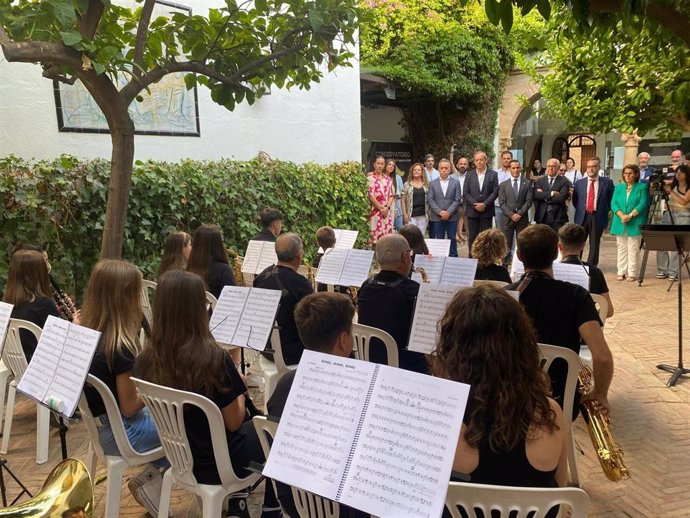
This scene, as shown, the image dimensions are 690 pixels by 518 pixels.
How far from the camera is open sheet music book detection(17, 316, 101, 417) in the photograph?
91.8 inches

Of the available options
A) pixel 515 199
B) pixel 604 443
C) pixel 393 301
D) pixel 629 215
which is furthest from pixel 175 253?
pixel 629 215

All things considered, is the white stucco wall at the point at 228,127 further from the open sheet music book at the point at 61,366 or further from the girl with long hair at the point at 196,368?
the girl with long hair at the point at 196,368

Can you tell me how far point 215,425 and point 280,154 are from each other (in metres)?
7.98

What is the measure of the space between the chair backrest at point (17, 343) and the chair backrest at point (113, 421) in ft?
3.19

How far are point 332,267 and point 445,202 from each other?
4910mm

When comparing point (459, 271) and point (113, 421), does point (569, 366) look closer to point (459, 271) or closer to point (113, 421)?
point (459, 271)

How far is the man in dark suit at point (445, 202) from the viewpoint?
390 inches

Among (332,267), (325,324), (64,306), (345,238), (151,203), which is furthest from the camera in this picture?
(345,238)

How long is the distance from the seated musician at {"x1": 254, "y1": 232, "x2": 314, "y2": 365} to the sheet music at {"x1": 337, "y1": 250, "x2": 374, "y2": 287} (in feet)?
3.46

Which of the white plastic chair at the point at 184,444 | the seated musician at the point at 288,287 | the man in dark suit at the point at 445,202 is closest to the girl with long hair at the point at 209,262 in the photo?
the seated musician at the point at 288,287

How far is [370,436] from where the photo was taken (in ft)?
5.29

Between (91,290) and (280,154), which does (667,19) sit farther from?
(280,154)

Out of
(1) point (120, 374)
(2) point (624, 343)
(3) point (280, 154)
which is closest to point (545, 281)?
(1) point (120, 374)

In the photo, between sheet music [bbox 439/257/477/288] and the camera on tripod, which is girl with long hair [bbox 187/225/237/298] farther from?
the camera on tripod
